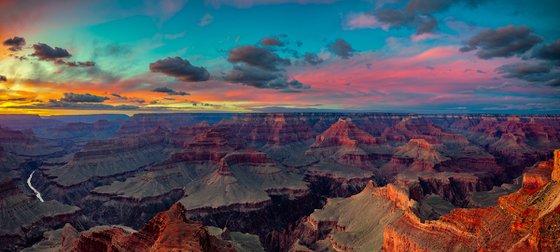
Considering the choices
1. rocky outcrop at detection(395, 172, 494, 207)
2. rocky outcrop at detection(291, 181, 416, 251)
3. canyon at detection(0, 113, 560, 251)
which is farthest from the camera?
rocky outcrop at detection(395, 172, 494, 207)

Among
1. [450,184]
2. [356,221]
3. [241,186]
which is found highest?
[356,221]

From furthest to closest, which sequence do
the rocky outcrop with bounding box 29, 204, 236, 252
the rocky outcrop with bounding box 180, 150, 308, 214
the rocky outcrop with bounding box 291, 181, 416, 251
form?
the rocky outcrop with bounding box 180, 150, 308, 214, the rocky outcrop with bounding box 291, 181, 416, 251, the rocky outcrop with bounding box 29, 204, 236, 252

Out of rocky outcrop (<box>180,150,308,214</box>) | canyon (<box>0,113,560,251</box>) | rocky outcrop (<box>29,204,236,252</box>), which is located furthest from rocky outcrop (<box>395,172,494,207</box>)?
rocky outcrop (<box>29,204,236,252</box>)

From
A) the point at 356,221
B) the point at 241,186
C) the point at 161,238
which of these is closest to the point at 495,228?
the point at 356,221

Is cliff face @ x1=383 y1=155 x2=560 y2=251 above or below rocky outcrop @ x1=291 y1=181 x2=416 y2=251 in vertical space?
above

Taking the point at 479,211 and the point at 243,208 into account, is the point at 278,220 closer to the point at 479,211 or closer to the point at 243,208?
the point at 243,208

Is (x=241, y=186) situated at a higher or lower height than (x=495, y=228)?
lower

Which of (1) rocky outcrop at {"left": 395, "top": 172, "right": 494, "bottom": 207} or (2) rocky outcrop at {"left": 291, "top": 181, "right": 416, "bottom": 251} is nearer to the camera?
(2) rocky outcrop at {"left": 291, "top": 181, "right": 416, "bottom": 251}

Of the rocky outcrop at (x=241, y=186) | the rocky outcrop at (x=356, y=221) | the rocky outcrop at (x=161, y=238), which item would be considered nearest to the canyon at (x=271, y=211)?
the rocky outcrop at (x=161, y=238)

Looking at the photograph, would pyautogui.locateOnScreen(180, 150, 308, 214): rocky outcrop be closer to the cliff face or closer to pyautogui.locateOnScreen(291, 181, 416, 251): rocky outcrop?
pyautogui.locateOnScreen(291, 181, 416, 251): rocky outcrop

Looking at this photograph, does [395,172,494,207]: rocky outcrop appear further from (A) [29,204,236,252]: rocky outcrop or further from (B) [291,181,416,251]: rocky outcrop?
(A) [29,204,236,252]: rocky outcrop

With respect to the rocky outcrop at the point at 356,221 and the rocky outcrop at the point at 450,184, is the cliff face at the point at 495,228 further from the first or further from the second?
the rocky outcrop at the point at 450,184

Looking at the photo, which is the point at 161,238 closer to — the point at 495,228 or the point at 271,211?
the point at 495,228
